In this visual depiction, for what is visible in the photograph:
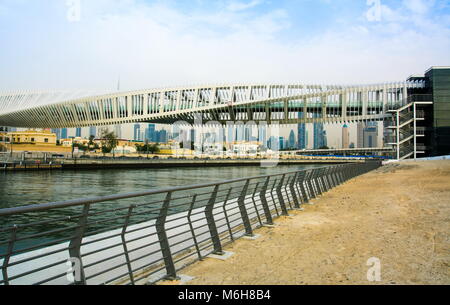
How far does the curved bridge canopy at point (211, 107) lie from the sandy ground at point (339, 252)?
75571mm

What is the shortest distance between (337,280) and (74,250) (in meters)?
3.30

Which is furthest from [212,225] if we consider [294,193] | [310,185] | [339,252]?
[310,185]

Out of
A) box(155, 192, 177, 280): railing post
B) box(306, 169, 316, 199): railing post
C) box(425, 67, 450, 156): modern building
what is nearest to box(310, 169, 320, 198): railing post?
box(306, 169, 316, 199): railing post

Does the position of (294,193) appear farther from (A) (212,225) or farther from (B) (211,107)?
(B) (211,107)

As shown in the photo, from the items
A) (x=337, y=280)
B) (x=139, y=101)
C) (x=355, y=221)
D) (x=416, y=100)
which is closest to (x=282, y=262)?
(x=337, y=280)

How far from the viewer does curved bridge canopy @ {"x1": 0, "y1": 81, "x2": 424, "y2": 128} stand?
83000 mm

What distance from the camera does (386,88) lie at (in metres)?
76.9

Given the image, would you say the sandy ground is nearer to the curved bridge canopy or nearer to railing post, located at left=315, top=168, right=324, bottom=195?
railing post, located at left=315, top=168, right=324, bottom=195

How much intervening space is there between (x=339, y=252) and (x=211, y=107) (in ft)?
270

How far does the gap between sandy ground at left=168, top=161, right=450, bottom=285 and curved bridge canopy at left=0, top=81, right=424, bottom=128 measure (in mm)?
75571

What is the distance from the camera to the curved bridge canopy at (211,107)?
8300 centimetres

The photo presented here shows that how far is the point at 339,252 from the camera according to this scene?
254 inches

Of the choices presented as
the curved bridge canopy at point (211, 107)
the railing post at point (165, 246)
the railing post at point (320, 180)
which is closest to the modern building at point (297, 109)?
the curved bridge canopy at point (211, 107)
